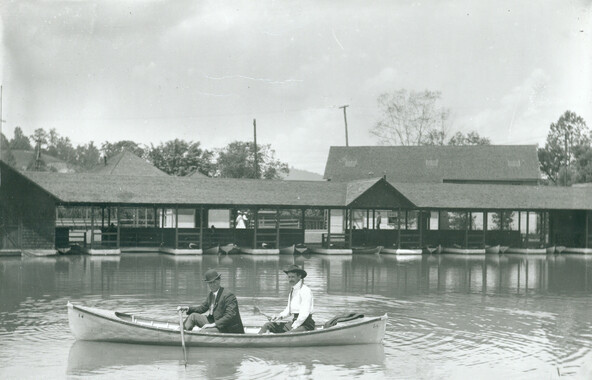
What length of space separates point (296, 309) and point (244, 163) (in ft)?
197

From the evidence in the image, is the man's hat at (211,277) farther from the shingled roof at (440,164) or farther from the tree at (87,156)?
the tree at (87,156)

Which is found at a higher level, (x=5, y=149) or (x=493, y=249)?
(x=5, y=149)

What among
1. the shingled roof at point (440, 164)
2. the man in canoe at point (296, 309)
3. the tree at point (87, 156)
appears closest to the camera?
the man in canoe at point (296, 309)

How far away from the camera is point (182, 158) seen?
76000mm

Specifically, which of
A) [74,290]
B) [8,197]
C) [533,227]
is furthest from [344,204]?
[533,227]

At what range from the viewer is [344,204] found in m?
41.7

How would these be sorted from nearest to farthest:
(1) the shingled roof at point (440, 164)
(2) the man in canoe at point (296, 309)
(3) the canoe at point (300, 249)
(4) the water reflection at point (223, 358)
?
(4) the water reflection at point (223, 358), (2) the man in canoe at point (296, 309), (3) the canoe at point (300, 249), (1) the shingled roof at point (440, 164)

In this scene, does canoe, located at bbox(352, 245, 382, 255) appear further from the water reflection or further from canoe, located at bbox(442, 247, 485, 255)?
the water reflection

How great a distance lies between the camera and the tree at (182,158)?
7562 cm

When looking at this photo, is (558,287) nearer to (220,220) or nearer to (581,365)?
(581,365)

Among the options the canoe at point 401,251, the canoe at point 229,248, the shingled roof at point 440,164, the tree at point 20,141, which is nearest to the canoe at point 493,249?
the canoe at point 401,251

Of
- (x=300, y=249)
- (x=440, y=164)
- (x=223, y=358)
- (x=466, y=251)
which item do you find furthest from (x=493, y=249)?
(x=223, y=358)

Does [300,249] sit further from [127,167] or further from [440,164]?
[440,164]

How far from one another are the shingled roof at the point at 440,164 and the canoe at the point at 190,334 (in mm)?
53650
